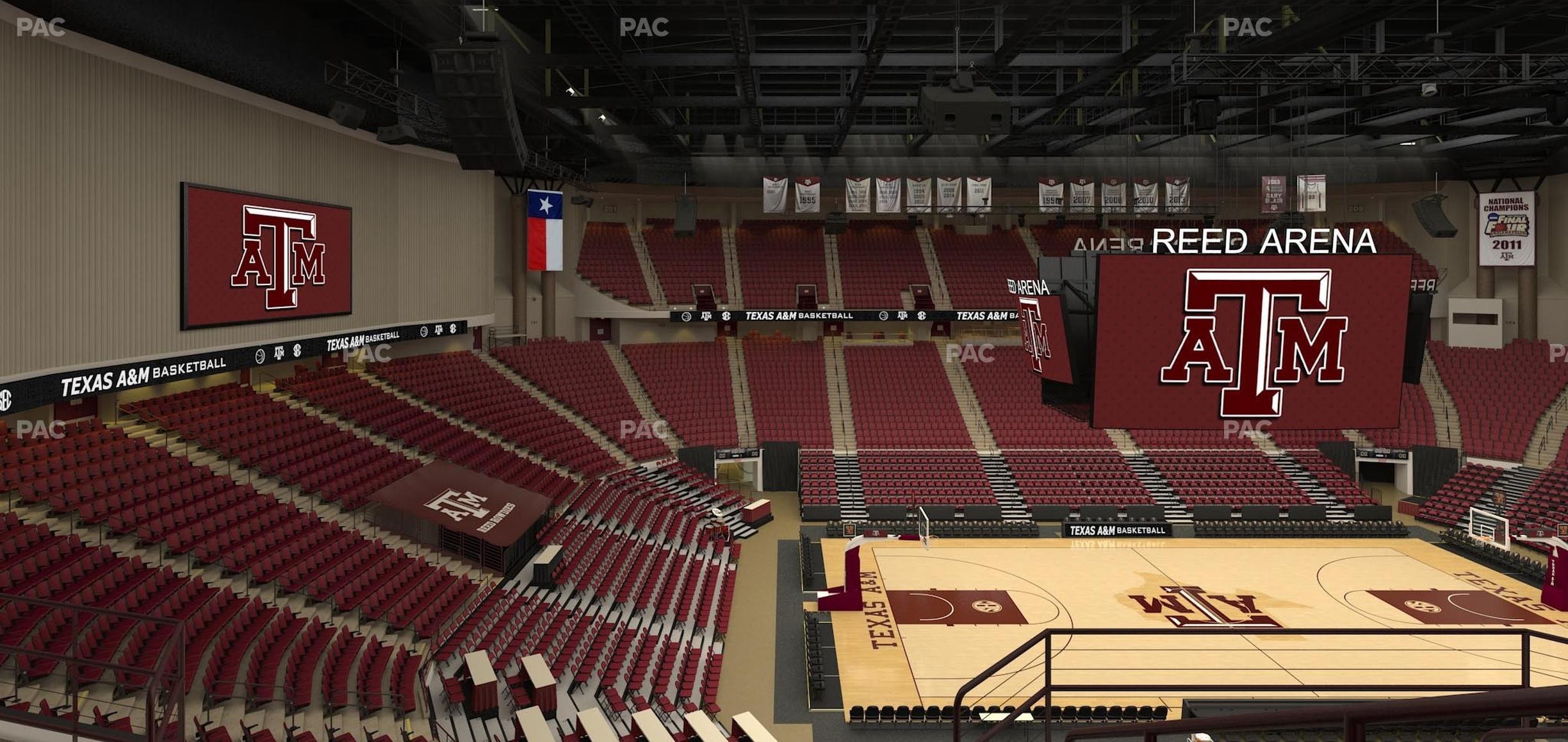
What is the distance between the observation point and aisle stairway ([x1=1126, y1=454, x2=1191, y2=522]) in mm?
28828

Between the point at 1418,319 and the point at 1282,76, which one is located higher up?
the point at 1282,76

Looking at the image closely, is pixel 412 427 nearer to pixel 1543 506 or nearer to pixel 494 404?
pixel 494 404

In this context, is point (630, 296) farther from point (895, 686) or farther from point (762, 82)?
point (895, 686)

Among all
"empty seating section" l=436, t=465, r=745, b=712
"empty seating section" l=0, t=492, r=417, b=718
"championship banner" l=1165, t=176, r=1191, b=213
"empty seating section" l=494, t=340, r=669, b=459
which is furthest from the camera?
"empty seating section" l=494, t=340, r=669, b=459

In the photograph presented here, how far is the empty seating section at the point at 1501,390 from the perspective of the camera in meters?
30.8

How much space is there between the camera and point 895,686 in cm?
1689

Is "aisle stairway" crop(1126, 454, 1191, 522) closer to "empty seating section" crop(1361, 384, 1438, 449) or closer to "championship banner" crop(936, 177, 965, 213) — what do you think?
"empty seating section" crop(1361, 384, 1438, 449)

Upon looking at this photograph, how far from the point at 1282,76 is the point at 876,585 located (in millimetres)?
14051

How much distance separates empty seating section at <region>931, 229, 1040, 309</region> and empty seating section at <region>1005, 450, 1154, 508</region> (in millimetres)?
7229

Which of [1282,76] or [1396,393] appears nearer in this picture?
[1396,393]

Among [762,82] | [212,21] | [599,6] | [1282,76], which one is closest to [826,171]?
[762,82]

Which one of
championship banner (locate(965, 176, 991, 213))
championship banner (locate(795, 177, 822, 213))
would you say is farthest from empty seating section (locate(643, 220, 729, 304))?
championship banner (locate(965, 176, 991, 213))

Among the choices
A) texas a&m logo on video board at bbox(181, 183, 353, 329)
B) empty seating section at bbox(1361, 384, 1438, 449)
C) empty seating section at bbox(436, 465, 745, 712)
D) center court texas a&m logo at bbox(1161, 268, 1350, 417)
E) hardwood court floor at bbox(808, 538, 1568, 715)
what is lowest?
hardwood court floor at bbox(808, 538, 1568, 715)

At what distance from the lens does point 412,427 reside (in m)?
23.1
